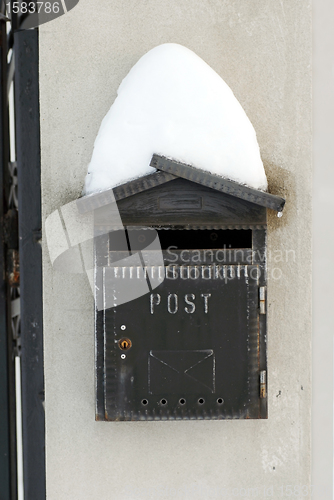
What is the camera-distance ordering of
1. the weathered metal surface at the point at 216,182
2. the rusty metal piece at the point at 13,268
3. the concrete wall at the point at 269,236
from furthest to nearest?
the rusty metal piece at the point at 13,268 → the concrete wall at the point at 269,236 → the weathered metal surface at the point at 216,182

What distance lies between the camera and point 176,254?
166cm

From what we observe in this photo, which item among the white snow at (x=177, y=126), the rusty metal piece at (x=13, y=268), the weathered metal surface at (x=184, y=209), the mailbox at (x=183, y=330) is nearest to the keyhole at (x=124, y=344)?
the mailbox at (x=183, y=330)

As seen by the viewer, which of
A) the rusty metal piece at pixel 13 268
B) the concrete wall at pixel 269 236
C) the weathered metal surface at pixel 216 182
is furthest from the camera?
the rusty metal piece at pixel 13 268

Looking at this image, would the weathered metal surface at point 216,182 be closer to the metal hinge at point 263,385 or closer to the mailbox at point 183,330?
the mailbox at point 183,330

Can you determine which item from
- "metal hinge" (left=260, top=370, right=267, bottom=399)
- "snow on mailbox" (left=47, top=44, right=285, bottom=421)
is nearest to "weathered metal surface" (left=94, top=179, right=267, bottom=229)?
"snow on mailbox" (left=47, top=44, right=285, bottom=421)

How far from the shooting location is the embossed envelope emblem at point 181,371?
163 cm

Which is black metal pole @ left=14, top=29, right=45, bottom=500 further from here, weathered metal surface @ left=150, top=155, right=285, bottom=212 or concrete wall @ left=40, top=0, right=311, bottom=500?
weathered metal surface @ left=150, top=155, right=285, bottom=212

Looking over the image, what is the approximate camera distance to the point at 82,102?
1.91 m

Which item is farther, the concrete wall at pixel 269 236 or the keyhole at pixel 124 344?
the concrete wall at pixel 269 236

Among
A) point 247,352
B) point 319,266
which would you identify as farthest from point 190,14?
point 247,352

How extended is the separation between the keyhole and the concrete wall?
334 millimetres

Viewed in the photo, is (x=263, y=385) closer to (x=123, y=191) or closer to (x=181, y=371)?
(x=181, y=371)

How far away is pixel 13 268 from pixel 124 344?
34.0 inches

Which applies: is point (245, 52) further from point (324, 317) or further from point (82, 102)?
point (324, 317)
